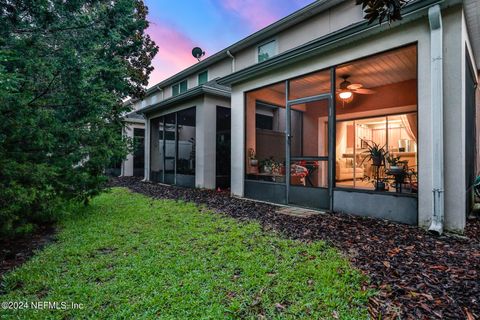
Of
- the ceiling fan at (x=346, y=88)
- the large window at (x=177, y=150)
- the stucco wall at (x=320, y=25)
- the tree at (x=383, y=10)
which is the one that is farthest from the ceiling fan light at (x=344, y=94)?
the large window at (x=177, y=150)

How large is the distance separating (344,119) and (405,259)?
19.0ft

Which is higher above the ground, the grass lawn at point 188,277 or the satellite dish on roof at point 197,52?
the satellite dish on roof at point 197,52

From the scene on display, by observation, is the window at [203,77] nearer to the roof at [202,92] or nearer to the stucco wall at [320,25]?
the stucco wall at [320,25]

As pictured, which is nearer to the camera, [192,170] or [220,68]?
[192,170]

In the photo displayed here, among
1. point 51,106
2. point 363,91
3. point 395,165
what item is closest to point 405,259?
point 395,165

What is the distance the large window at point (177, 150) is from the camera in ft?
33.9

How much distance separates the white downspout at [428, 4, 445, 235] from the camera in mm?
3984

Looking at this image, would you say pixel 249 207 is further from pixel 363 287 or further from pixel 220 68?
pixel 220 68

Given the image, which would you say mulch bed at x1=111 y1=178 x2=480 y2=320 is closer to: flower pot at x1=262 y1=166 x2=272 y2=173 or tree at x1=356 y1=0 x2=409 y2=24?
flower pot at x1=262 y1=166 x2=272 y2=173

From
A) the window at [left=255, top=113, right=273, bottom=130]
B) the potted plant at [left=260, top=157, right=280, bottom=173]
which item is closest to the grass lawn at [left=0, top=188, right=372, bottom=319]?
the potted plant at [left=260, top=157, right=280, bottom=173]

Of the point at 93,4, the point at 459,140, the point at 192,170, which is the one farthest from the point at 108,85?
the point at 459,140

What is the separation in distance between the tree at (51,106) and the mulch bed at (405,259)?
3341 mm

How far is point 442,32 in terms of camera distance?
409 centimetres

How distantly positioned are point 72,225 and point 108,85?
3509 mm
